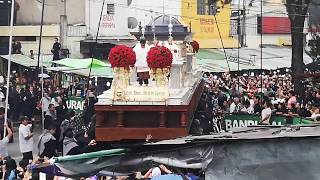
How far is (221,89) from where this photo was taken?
25656 millimetres

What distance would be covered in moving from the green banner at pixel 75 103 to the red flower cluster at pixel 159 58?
33.6ft

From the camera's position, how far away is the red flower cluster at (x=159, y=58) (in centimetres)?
1127

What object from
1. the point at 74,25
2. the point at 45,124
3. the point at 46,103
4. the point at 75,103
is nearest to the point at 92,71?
the point at 75,103

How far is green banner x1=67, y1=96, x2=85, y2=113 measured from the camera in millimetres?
21422

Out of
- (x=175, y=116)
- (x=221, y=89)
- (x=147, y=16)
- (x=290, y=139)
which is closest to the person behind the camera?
(x=290, y=139)

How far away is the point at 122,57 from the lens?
451 inches

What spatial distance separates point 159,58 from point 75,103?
10.8 meters

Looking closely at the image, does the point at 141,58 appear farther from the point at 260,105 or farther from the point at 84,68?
the point at 84,68

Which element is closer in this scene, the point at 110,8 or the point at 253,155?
the point at 253,155

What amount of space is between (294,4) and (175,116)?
15.9m

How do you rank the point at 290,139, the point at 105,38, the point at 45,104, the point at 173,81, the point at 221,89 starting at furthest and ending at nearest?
1. the point at 105,38
2. the point at 221,89
3. the point at 45,104
4. the point at 173,81
5. the point at 290,139

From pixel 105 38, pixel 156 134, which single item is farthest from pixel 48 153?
pixel 105 38

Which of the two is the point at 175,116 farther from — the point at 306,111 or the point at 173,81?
the point at 306,111

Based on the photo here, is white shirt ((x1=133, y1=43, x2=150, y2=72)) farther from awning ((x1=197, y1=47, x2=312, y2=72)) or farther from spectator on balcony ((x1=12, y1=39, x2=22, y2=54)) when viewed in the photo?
spectator on balcony ((x1=12, y1=39, x2=22, y2=54))
